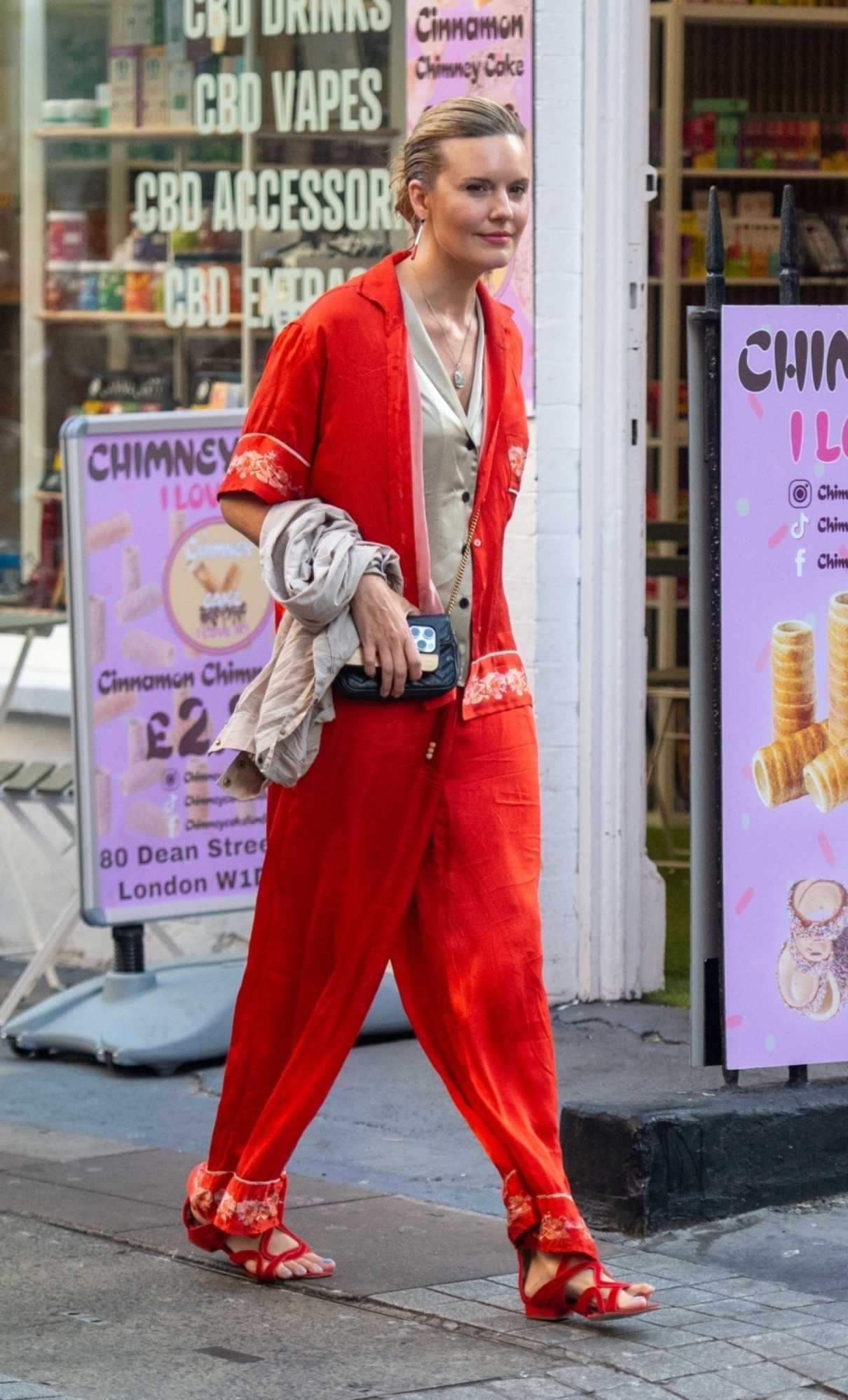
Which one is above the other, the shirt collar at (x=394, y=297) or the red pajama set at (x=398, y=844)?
the shirt collar at (x=394, y=297)

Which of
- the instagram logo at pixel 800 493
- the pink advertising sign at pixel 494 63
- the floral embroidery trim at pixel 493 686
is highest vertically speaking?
the pink advertising sign at pixel 494 63

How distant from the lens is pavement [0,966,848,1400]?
13.1 feet

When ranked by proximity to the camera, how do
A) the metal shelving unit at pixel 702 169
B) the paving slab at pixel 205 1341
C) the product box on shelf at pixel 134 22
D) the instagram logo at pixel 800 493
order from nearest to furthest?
the paving slab at pixel 205 1341 → the instagram logo at pixel 800 493 → the product box on shelf at pixel 134 22 → the metal shelving unit at pixel 702 169

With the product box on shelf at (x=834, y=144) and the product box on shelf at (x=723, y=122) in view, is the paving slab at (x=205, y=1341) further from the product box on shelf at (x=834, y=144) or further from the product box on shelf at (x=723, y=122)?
the product box on shelf at (x=834, y=144)

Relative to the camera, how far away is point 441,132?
4309 millimetres

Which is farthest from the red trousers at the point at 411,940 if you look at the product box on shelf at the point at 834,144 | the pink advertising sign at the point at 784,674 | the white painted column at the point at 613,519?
the product box on shelf at the point at 834,144

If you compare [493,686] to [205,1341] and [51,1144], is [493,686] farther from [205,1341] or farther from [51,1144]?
[51,1144]

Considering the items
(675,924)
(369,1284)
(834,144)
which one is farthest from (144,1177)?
(834,144)

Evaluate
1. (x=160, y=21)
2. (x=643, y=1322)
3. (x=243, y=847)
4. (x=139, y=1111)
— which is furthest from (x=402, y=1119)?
(x=160, y=21)

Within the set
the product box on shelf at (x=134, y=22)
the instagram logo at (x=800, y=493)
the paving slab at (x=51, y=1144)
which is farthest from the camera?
the product box on shelf at (x=134, y=22)

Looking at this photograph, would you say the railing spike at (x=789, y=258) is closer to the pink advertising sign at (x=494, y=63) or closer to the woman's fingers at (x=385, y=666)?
the woman's fingers at (x=385, y=666)

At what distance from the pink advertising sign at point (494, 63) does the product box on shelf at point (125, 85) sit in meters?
1.34

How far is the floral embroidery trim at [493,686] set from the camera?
4.42 m

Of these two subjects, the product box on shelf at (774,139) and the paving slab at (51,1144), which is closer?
the paving slab at (51,1144)
